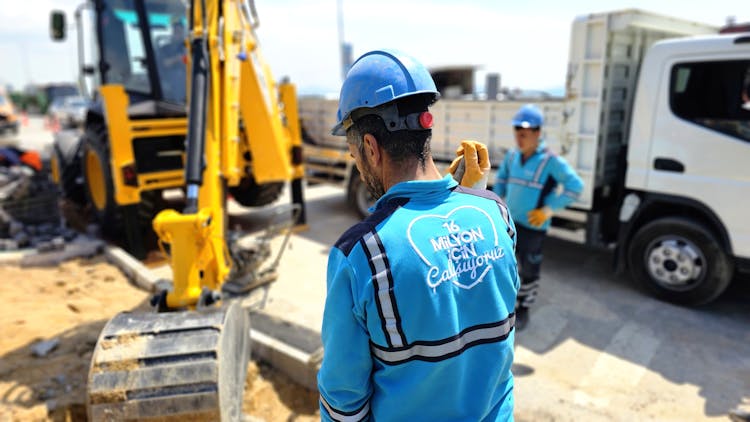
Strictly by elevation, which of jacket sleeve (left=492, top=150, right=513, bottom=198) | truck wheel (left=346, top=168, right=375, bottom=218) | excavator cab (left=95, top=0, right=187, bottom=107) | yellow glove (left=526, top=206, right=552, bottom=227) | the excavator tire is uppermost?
excavator cab (left=95, top=0, right=187, bottom=107)

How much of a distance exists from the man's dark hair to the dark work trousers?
307 cm

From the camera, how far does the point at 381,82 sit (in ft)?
4.43

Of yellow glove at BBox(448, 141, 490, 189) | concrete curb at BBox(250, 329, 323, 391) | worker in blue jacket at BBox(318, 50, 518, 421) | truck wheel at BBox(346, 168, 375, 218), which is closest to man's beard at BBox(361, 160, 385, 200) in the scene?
worker in blue jacket at BBox(318, 50, 518, 421)

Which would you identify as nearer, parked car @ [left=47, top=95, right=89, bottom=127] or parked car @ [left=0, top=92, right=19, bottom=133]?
parked car @ [left=0, top=92, right=19, bottom=133]

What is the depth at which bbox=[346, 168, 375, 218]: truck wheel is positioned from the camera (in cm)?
793

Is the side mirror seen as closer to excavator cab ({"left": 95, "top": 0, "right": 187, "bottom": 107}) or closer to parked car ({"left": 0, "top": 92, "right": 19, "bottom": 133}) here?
excavator cab ({"left": 95, "top": 0, "right": 187, "bottom": 107})

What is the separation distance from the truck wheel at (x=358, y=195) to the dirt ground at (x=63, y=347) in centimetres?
362

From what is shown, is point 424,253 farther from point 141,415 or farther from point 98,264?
point 98,264

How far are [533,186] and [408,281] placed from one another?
313cm

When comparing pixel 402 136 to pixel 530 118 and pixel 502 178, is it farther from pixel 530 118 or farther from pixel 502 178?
pixel 502 178

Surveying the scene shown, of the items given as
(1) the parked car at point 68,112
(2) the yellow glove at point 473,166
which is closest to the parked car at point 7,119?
(1) the parked car at point 68,112

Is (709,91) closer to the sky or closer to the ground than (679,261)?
closer to the sky

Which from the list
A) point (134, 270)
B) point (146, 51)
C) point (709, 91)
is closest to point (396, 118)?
point (709, 91)

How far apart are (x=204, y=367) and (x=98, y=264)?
415 centimetres
